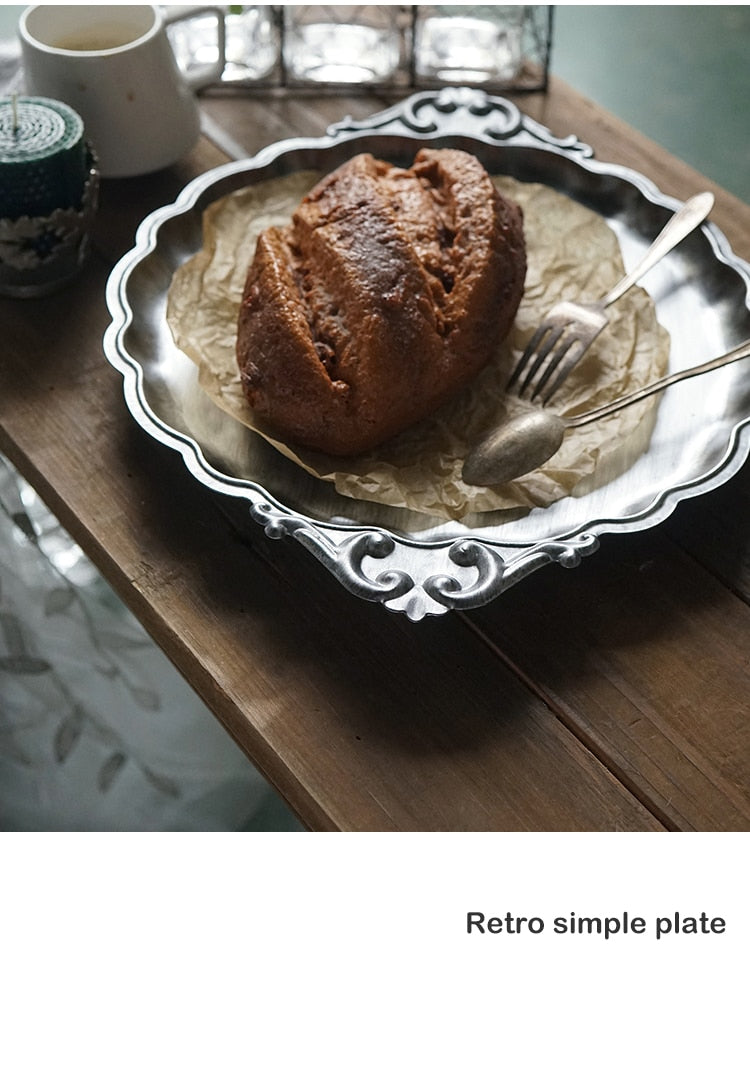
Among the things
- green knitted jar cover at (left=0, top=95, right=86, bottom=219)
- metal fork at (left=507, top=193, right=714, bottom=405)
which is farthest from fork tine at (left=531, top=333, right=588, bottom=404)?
green knitted jar cover at (left=0, top=95, right=86, bottom=219)

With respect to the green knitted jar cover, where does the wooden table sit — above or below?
below

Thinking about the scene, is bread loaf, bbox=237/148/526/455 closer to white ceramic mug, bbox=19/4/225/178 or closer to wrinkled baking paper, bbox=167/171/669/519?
wrinkled baking paper, bbox=167/171/669/519

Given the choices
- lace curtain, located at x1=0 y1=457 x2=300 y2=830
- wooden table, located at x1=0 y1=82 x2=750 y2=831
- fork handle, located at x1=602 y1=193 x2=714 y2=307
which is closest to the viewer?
wooden table, located at x1=0 y1=82 x2=750 y2=831

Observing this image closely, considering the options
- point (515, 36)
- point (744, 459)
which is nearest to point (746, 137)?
point (515, 36)

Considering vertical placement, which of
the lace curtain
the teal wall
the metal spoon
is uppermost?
the metal spoon

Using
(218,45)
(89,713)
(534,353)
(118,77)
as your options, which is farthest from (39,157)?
(89,713)

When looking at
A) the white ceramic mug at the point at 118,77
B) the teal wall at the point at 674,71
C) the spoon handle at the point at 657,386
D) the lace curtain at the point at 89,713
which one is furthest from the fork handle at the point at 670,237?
the teal wall at the point at 674,71

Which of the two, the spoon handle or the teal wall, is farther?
the teal wall

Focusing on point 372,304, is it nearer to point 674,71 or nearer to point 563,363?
point 563,363
